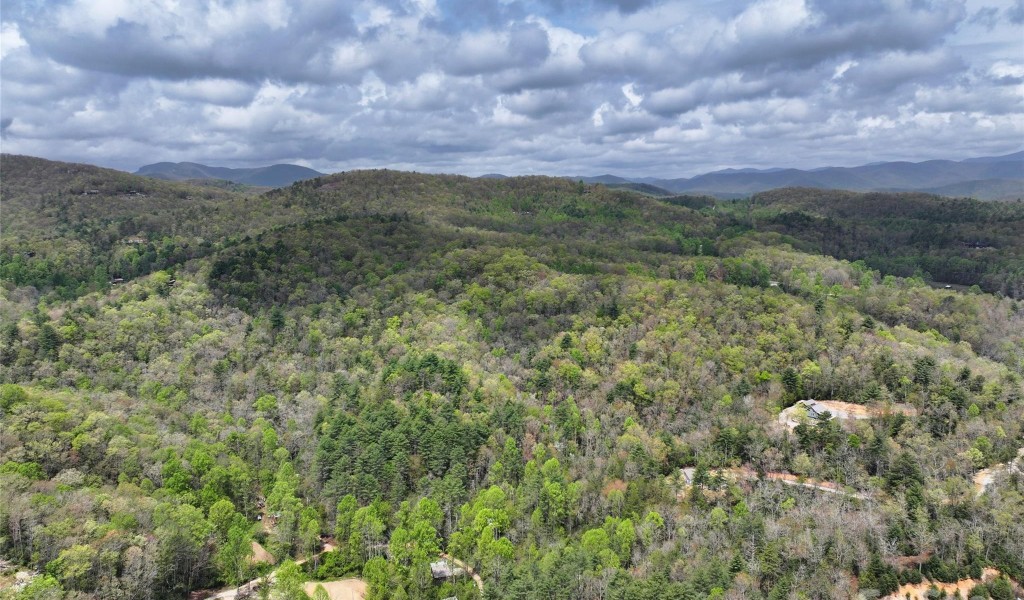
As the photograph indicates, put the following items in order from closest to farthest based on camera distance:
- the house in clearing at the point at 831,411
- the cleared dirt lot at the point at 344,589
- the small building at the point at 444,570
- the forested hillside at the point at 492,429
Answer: the forested hillside at the point at 492,429 < the cleared dirt lot at the point at 344,589 < the small building at the point at 444,570 < the house in clearing at the point at 831,411

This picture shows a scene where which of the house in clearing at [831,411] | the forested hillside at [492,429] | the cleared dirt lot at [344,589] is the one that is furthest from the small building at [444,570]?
Result: the house in clearing at [831,411]

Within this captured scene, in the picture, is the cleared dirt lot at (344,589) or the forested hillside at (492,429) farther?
the cleared dirt lot at (344,589)

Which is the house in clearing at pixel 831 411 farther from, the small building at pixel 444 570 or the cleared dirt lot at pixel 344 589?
the cleared dirt lot at pixel 344 589

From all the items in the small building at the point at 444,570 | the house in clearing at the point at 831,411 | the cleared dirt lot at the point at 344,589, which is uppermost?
the house in clearing at the point at 831,411

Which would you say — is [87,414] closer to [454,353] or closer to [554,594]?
[454,353]

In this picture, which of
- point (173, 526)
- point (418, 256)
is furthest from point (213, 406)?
point (418, 256)

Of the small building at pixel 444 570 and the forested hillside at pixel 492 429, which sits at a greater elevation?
the forested hillside at pixel 492 429

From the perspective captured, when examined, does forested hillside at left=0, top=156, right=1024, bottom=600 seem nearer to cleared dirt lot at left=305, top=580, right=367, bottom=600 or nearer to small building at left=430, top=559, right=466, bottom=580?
cleared dirt lot at left=305, top=580, right=367, bottom=600

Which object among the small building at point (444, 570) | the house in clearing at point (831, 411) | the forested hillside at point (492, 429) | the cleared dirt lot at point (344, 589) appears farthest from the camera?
the house in clearing at point (831, 411)
